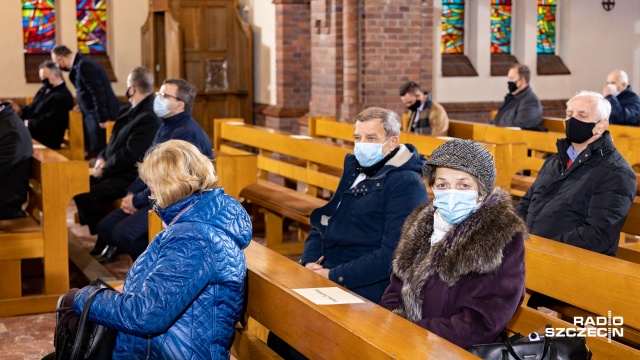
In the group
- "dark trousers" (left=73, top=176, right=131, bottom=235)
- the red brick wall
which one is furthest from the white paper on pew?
the red brick wall

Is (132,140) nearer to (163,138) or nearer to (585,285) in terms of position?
(163,138)

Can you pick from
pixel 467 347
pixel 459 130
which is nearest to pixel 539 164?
pixel 459 130

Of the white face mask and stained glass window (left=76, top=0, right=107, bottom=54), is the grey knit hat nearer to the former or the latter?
the white face mask

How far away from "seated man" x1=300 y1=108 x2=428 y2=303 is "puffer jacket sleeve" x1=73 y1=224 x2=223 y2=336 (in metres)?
1.12

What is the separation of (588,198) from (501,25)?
473 inches

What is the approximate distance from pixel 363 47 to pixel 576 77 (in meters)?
5.90

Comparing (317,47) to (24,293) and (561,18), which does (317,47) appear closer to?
(561,18)

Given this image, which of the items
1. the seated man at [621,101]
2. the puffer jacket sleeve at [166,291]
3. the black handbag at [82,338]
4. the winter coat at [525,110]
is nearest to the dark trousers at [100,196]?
the black handbag at [82,338]

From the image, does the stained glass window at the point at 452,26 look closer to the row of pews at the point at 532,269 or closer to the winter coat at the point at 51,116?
the winter coat at the point at 51,116

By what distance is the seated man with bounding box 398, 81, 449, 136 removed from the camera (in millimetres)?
10258

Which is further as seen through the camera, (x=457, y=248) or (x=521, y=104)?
(x=521, y=104)

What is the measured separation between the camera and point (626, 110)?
11594mm

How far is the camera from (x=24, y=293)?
711cm

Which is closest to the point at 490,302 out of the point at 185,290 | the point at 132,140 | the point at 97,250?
the point at 185,290
